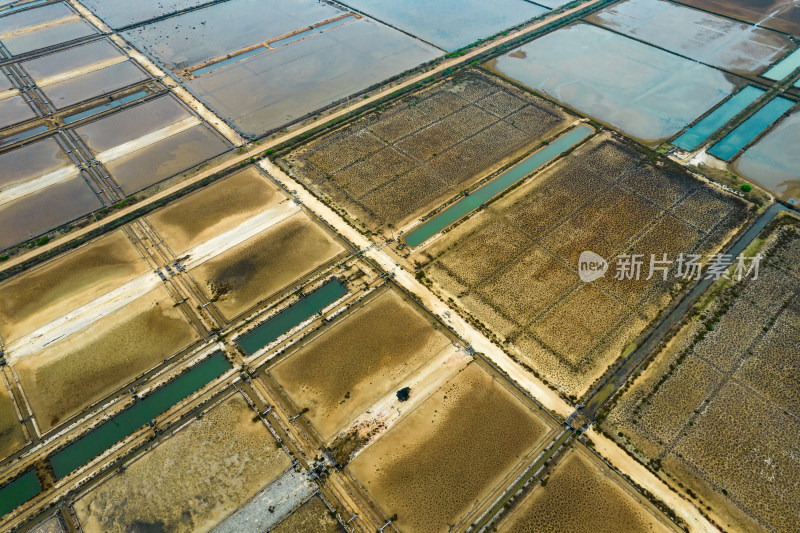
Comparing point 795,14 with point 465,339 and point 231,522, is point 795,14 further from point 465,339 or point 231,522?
point 231,522

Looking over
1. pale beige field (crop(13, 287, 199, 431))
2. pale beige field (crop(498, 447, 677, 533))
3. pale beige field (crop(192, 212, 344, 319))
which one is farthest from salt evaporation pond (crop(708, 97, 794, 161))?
pale beige field (crop(13, 287, 199, 431))

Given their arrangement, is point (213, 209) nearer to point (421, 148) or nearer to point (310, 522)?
point (421, 148)

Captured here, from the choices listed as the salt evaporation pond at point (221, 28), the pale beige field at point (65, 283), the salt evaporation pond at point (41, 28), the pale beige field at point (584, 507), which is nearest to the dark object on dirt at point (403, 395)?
the pale beige field at point (584, 507)

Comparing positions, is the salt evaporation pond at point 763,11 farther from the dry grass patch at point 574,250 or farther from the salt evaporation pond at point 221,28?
the salt evaporation pond at point 221,28

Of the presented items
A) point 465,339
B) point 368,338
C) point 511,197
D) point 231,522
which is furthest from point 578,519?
point 511,197

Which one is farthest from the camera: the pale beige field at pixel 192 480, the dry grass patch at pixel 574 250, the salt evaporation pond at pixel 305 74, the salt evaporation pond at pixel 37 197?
the salt evaporation pond at pixel 305 74

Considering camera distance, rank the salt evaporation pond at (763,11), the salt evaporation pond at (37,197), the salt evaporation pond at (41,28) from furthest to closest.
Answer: the salt evaporation pond at (41,28) → the salt evaporation pond at (763,11) → the salt evaporation pond at (37,197)

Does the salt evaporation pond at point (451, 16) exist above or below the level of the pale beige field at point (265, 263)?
above
